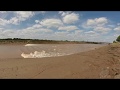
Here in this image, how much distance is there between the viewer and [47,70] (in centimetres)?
736

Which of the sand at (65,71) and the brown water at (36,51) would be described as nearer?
the sand at (65,71)

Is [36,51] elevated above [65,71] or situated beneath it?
elevated above

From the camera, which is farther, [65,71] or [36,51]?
[36,51]

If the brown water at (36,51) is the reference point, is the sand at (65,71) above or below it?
below

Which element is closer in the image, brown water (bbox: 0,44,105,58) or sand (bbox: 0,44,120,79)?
sand (bbox: 0,44,120,79)

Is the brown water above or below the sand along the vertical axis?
above
